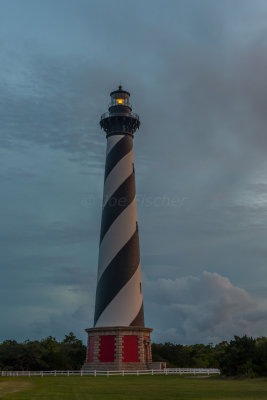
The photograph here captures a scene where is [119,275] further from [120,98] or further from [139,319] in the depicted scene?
[120,98]

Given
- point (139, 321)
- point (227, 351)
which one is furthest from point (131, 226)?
point (227, 351)

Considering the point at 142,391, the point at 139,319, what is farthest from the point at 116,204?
the point at 142,391

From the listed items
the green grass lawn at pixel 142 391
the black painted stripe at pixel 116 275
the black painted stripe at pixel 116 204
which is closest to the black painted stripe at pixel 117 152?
the black painted stripe at pixel 116 204

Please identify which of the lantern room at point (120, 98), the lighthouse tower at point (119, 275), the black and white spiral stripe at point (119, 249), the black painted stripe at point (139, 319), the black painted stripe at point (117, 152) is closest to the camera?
the lighthouse tower at point (119, 275)

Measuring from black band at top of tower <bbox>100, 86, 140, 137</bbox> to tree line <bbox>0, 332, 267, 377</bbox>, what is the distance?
23.5 meters

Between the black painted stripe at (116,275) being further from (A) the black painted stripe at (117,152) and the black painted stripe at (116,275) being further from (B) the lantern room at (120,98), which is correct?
(B) the lantern room at (120,98)

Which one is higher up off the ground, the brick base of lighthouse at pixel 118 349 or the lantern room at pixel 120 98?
the lantern room at pixel 120 98

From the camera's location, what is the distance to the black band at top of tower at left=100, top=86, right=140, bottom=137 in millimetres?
46469

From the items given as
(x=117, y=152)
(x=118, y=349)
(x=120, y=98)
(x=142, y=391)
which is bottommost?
(x=142, y=391)

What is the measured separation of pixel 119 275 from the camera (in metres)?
40.7

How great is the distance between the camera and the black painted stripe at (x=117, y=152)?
147ft

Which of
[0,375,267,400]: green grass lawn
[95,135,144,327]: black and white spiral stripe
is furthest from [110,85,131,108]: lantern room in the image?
[0,375,267,400]: green grass lawn

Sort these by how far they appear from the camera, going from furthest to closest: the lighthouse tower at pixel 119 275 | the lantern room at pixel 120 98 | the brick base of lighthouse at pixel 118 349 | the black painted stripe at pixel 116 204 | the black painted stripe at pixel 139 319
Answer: the lantern room at pixel 120 98 < the black painted stripe at pixel 116 204 < the black painted stripe at pixel 139 319 < the lighthouse tower at pixel 119 275 < the brick base of lighthouse at pixel 118 349

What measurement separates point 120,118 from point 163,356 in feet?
90.5
